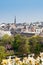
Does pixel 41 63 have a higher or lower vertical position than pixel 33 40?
higher

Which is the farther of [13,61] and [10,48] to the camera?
[10,48]

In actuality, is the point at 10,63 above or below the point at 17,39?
above

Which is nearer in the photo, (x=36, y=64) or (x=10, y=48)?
(x=36, y=64)

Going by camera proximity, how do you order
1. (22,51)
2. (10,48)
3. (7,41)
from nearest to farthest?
(22,51) < (10,48) < (7,41)

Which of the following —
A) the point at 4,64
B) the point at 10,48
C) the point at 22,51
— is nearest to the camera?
the point at 4,64

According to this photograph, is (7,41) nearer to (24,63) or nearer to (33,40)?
(33,40)

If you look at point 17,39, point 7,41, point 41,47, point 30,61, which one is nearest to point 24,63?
point 30,61

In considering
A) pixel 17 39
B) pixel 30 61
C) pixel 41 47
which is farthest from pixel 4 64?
pixel 17 39

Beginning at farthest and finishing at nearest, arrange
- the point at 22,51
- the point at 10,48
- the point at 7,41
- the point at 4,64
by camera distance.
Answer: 1. the point at 7,41
2. the point at 10,48
3. the point at 22,51
4. the point at 4,64

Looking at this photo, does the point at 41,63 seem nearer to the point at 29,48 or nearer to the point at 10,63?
the point at 10,63
